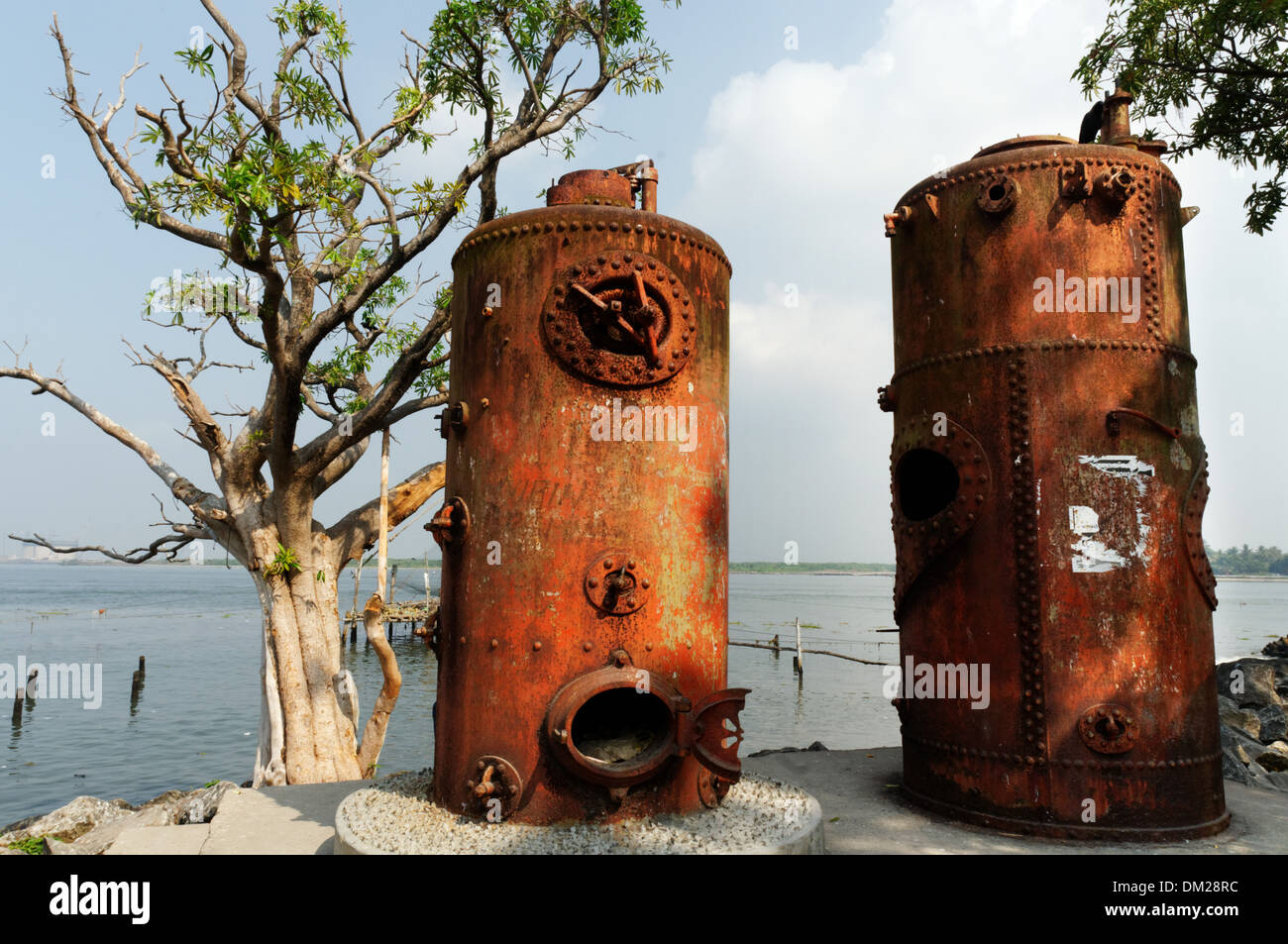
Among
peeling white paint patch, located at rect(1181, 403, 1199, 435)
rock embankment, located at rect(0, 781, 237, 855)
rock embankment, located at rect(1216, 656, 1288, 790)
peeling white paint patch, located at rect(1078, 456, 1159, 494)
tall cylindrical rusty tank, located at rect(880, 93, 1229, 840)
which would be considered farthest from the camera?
rock embankment, located at rect(1216, 656, 1288, 790)

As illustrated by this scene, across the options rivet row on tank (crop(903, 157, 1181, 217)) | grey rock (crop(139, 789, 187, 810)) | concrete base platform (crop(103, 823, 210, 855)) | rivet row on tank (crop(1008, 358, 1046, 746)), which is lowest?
grey rock (crop(139, 789, 187, 810))

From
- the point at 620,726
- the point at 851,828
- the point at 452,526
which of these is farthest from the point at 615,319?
the point at 851,828

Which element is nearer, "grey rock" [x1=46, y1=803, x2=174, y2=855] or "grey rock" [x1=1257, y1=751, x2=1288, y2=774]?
"grey rock" [x1=46, y1=803, x2=174, y2=855]

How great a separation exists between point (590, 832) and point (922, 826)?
3178 mm

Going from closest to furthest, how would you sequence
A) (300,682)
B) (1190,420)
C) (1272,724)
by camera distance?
(1190,420)
(300,682)
(1272,724)

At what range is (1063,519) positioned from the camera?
21.7ft

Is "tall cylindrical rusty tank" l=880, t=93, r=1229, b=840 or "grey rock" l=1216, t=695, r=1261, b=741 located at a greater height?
"tall cylindrical rusty tank" l=880, t=93, r=1229, b=840

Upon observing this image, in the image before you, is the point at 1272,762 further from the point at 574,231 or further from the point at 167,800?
the point at 167,800

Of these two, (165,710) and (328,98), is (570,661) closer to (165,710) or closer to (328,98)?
(328,98)

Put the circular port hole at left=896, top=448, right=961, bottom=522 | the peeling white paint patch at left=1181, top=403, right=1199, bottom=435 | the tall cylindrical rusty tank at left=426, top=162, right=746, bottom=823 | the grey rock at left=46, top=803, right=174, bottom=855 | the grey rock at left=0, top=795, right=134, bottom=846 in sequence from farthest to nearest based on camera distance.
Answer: the grey rock at left=0, top=795, right=134, bottom=846 → the grey rock at left=46, top=803, right=174, bottom=855 → the circular port hole at left=896, top=448, right=961, bottom=522 → the peeling white paint patch at left=1181, top=403, right=1199, bottom=435 → the tall cylindrical rusty tank at left=426, top=162, right=746, bottom=823

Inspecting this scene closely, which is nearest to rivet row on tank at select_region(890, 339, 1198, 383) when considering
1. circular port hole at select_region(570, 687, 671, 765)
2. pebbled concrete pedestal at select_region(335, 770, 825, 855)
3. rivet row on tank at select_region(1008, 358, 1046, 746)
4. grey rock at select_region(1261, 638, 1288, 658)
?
rivet row on tank at select_region(1008, 358, 1046, 746)

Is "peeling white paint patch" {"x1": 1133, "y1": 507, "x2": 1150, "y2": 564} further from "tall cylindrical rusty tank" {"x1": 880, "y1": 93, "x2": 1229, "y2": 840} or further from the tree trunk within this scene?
the tree trunk

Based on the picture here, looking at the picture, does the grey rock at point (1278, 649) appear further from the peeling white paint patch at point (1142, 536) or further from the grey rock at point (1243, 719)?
the peeling white paint patch at point (1142, 536)

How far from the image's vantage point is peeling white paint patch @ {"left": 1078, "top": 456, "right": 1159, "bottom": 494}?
665cm
